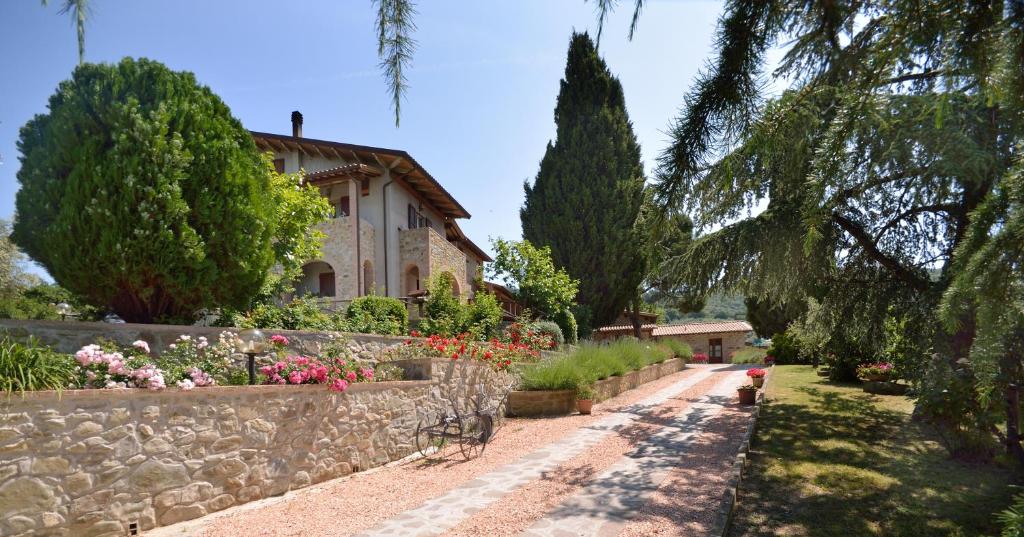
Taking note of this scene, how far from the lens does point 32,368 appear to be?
4191 millimetres

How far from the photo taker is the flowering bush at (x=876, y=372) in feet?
46.3

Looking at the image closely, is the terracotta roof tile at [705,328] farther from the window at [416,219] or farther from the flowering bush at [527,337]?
the flowering bush at [527,337]

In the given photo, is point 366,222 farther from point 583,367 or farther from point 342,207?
point 583,367

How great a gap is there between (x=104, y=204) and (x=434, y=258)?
13.4 meters

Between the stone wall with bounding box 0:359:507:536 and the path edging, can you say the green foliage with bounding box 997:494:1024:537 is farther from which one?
the stone wall with bounding box 0:359:507:536

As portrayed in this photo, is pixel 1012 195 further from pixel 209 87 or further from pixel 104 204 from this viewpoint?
pixel 209 87

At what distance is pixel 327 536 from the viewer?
4512mm

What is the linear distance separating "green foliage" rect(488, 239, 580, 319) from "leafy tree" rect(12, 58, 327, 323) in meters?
12.9

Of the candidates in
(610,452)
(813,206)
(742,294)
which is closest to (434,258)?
(742,294)

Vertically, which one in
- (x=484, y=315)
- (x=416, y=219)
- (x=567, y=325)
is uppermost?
(x=416, y=219)

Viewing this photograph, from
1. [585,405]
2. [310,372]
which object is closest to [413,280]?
[585,405]

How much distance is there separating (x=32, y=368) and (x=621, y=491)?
562 cm

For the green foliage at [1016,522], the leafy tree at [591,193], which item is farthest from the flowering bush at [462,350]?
the leafy tree at [591,193]

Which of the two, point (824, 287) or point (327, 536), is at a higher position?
point (824, 287)
